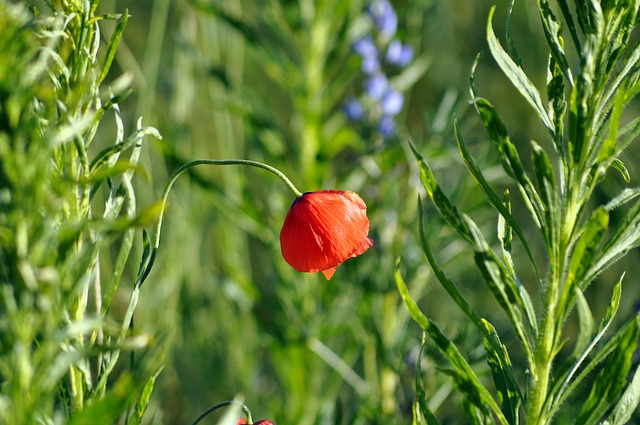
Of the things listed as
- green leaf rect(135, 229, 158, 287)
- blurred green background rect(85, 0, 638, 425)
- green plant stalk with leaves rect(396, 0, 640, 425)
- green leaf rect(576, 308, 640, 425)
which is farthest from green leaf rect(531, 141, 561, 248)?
blurred green background rect(85, 0, 638, 425)

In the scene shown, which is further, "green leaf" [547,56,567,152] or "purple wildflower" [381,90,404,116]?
"purple wildflower" [381,90,404,116]

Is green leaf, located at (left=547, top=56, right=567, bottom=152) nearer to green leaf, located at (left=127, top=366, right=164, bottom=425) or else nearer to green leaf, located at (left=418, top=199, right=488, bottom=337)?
green leaf, located at (left=418, top=199, right=488, bottom=337)

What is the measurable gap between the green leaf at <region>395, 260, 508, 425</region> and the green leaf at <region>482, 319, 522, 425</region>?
0.10 ft

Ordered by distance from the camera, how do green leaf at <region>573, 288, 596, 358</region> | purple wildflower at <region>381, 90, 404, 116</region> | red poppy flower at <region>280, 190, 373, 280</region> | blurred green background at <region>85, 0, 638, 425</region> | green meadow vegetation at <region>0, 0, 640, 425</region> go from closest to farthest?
green meadow vegetation at <region>0, 0, 640, 425</region> < green leaf at <region>573, 288, 596, 358</region> < red poppy flower at <region>280, 190, 373, 280</region> < blurred green background at <region>85, 0, 638, 425</region> < purple wildflower at <region>381, 90, 404, 116</region>

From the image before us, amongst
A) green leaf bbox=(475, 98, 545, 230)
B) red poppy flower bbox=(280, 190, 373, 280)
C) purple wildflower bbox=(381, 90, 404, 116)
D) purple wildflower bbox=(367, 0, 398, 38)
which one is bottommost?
purple wildflower bbox=(381, 90, 404, 116)

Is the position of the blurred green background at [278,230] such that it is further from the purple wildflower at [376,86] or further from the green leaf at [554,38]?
the green leaf at [554,38]

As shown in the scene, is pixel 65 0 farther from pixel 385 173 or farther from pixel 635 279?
pixel 635 279

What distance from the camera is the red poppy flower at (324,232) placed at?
0.86 meters

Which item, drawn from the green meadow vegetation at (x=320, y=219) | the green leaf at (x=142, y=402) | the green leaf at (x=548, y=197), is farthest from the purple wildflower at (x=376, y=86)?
the green leaf at (x=142, y=402)

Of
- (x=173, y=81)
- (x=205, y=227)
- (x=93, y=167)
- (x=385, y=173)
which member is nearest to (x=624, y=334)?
(x=93, y=167)

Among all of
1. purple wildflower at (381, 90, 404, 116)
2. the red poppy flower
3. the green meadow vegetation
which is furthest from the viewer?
purple wildflower at (381, 90, 404, 116)

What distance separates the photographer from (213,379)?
2061mm

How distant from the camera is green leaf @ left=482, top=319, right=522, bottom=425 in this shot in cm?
79

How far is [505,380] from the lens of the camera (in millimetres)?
799
